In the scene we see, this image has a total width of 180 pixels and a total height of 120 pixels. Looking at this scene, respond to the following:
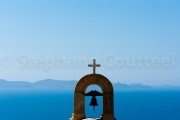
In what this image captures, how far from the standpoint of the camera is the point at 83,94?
12453 millimetres

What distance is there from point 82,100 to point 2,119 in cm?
8672

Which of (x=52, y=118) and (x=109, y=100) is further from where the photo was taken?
(x=52, y=118)

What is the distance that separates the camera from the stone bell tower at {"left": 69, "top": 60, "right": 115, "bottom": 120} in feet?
40.6

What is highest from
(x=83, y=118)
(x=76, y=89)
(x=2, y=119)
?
(x=76, y=89)

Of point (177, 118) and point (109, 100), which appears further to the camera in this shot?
point (177, 118)

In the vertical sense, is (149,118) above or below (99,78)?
below

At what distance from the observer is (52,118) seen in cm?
9012

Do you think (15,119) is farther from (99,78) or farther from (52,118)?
(99,78)

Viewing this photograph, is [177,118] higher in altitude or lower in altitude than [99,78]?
lower

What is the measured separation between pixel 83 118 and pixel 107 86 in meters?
1.65

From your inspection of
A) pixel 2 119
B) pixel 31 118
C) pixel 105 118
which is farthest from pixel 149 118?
pixel 105 118

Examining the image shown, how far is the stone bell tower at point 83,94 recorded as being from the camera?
12.4 m

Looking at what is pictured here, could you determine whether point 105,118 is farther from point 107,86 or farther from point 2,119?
point 2,119

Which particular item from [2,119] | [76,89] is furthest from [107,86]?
[2,119]
